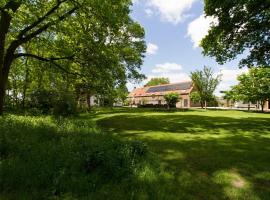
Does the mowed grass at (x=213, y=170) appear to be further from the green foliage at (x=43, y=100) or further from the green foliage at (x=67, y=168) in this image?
the green foliage at (x=43, y=100)

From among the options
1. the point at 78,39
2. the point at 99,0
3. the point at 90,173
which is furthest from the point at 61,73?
the point at 90,173

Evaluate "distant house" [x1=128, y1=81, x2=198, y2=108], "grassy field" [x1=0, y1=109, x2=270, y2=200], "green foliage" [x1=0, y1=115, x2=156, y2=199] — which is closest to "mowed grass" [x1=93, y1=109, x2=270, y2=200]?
"grassy field" [x1=0, y1=109, x2=270, y2=200]

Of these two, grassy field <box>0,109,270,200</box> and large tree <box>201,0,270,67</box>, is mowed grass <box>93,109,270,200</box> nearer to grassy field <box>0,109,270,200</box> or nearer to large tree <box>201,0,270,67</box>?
grassy field <box>0,109,270,200</box>

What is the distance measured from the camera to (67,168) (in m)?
5.94

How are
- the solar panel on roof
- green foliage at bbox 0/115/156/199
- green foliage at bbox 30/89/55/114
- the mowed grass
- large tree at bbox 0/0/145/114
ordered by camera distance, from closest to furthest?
green foliage at bbox 0/115/156/199
the mowed grass
large tree at bbox 0/0/145/114
green foliage at bbox 30/89/55/114
the solar panel on roof

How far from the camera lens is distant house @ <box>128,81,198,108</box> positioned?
6812 cm

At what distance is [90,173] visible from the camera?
5801 mm

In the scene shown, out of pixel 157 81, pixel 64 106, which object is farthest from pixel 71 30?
pixel 157 81

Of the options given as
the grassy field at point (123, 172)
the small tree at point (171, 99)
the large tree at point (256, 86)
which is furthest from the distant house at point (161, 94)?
the grassy field at point (123, 172)

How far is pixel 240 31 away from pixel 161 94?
5785 cm

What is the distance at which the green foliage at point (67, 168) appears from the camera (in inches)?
196

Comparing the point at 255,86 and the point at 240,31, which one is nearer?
the point at 240,31

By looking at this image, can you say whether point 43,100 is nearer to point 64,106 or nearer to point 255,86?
point 64,106

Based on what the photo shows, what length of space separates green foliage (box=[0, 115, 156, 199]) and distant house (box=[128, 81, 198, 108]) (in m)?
60.9
